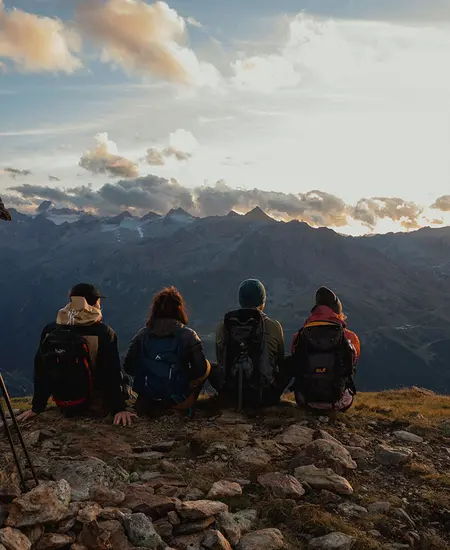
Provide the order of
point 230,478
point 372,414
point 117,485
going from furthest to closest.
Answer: point 372,414 < point 230,478 < point 117,485

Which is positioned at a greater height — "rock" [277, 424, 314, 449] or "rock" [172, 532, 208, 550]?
"rock" [172, 532, 208, 550]

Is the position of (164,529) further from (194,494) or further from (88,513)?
(194,494)

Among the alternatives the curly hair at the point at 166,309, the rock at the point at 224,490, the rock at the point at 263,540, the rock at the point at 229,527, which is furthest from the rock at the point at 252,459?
the curly hair at the point at 166,309

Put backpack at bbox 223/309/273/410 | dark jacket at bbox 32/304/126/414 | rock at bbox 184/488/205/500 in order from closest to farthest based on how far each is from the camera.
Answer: rock at bbox 184/488/205/500 → dark jacket at bbox 32/304/126/414 → backpack at bbox 223/309/273/410

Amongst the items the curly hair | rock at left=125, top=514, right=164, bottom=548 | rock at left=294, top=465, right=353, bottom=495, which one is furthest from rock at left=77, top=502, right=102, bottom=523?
the curly hair

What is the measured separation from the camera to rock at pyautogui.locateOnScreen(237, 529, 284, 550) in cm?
585

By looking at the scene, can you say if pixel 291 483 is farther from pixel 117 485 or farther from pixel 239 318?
pixel 239 318

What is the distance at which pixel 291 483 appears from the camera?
25.1ft

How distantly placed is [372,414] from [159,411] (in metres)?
6.33

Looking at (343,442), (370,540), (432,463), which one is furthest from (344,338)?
(370,540)

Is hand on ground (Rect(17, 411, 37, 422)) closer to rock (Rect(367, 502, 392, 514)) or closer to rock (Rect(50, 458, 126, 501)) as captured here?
rock (Rect(50, 458, 126, 501))

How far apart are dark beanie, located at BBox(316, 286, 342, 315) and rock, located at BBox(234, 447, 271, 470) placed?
4628mm

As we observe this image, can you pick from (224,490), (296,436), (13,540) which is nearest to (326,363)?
(296,436)

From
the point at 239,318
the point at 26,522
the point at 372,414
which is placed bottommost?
the point at 372,414
